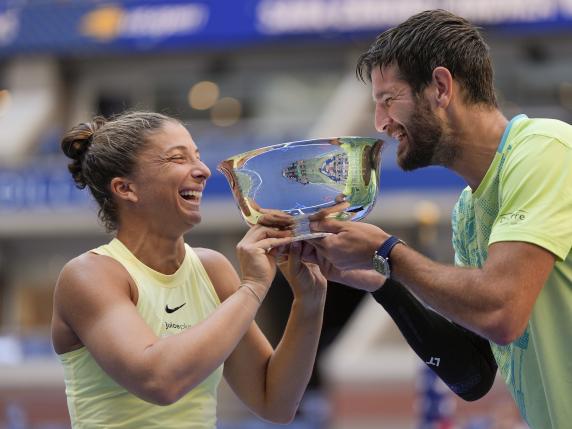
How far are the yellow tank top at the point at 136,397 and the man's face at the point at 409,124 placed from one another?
0.73 metres

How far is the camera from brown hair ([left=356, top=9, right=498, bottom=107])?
2.68 meters

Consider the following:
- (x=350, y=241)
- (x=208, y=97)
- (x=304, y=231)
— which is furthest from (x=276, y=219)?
(x=208, y=97)

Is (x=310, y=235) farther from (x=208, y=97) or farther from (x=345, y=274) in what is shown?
(x=208, y=97)

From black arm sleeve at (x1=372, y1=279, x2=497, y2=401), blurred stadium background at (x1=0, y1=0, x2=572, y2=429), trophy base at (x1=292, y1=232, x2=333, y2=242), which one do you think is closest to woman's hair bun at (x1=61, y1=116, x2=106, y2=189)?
trophy base at (x1=292, y1=232, x2=333, y2=242)

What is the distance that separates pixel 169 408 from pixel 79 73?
1705cm

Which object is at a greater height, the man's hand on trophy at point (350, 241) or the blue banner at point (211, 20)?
the man's hand on trophy at point (350, 241)

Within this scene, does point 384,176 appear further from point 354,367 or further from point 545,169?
point 545,169

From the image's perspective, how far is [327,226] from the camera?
2.67 metres

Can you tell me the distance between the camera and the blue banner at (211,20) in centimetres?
1602

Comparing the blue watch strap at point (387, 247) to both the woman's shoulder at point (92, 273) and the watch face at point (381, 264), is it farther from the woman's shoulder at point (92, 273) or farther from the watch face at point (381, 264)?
the woman's shoulder at point (92, 273)

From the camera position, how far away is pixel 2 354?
14633 mm

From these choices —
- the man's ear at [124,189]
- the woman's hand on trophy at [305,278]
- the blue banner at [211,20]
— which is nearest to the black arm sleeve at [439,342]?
the woman's hand on trophy at [305,278]

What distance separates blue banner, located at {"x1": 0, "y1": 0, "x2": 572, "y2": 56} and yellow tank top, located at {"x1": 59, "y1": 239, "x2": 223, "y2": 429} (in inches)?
545

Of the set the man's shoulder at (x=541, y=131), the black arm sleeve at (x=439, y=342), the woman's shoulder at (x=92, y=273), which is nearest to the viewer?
the man's shoulder at (x=541, y=131)
